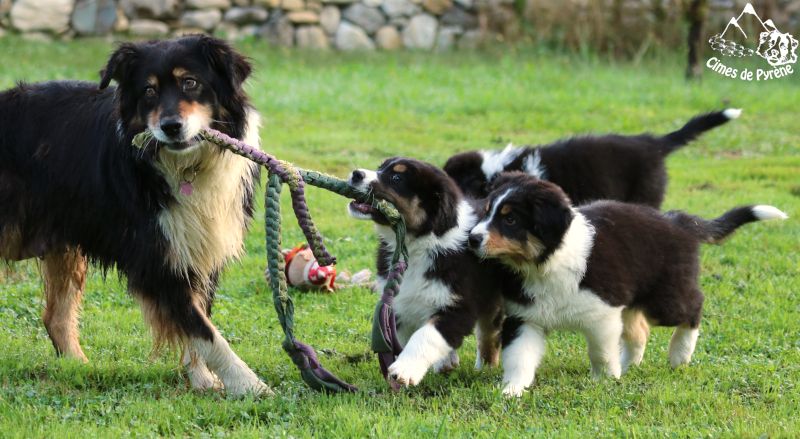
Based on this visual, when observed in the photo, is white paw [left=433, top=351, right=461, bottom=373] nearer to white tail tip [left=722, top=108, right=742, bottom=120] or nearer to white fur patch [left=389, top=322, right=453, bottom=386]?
white fur patch [left=389, top=322, right=453, bottom=386]

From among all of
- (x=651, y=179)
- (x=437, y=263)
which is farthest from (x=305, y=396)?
(x=651, y=179)

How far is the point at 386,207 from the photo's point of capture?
5.30 m

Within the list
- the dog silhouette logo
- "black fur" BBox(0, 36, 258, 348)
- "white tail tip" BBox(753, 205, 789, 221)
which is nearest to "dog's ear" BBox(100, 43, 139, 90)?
"black fur" BBox(0, 36, 258, 348)

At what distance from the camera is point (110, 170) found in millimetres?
5480

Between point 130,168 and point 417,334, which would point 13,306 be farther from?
point 417,334

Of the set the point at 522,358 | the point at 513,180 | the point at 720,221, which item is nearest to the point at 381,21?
the point at 720,221

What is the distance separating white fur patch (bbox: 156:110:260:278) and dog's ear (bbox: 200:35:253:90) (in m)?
0.28

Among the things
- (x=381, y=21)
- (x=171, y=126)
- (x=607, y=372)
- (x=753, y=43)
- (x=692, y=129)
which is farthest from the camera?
(x=381, y=21)

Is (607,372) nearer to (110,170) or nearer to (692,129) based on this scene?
(110,170)

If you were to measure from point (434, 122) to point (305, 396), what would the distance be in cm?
927

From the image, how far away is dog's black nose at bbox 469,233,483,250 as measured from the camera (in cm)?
524

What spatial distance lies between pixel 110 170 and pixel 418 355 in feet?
6.18

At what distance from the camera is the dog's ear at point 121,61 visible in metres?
5.21

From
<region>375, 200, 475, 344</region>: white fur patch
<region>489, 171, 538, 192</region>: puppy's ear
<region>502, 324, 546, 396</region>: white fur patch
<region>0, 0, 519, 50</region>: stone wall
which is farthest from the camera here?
<region>0, 0, 519, 50</region>: stone wall
